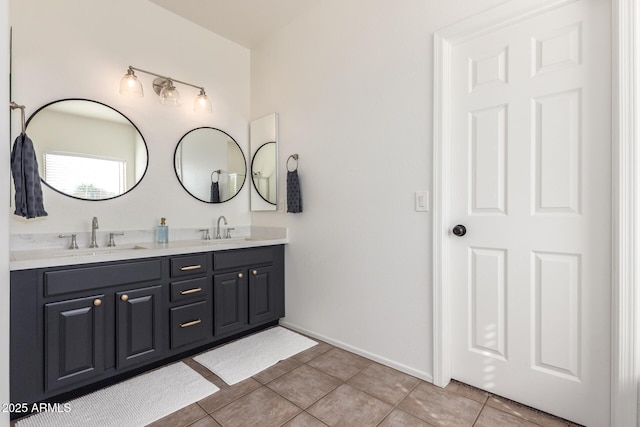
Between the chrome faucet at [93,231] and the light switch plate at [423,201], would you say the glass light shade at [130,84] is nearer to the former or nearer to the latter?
the chrome faucet at [93,231]

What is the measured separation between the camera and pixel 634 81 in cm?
134

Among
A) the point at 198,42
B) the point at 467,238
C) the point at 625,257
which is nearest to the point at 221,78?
the point at 198,42

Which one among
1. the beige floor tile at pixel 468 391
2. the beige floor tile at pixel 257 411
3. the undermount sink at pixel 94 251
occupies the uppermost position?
the undermount sink at pixel 94 251

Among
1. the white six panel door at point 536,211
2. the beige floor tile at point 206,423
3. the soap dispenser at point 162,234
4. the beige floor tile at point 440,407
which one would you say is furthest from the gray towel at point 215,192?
the beige floor tile at point 440,407

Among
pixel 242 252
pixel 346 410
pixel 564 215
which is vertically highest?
pixel 564 215

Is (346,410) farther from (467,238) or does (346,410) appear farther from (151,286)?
(151,286)

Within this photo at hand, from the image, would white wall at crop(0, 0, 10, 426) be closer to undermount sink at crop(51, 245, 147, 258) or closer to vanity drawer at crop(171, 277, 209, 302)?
undermount sink at crop(51, 245, 147, 258)

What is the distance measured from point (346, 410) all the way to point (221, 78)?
9.55 ft

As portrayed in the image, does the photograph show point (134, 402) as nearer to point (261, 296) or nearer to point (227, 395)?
point (227, 395)

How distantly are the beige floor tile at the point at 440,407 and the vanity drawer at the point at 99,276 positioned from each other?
1715 millimetres

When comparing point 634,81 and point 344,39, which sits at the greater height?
point 344,39

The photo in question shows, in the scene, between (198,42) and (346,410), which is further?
(198,42)

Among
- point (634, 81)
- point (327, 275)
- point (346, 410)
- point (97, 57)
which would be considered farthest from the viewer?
point (327, 275)

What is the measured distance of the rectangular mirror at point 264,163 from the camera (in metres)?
2.92
